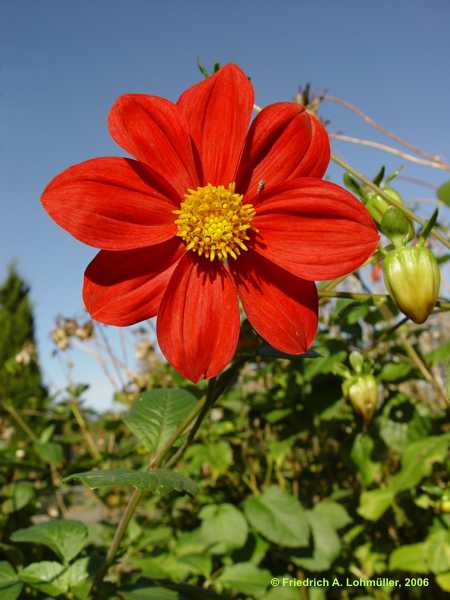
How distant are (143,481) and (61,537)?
0.43m

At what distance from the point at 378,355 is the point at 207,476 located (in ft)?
2.73

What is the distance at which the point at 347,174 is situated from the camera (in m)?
0.76

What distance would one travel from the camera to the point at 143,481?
1.69 ft

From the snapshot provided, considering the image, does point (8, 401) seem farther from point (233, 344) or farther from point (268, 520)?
point (233, 344)

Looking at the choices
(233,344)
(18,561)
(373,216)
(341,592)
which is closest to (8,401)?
(18,561)

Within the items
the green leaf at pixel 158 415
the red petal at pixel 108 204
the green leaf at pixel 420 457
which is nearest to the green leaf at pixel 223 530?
the green leaf at pixel 420 457

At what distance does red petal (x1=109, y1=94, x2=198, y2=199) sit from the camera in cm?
67

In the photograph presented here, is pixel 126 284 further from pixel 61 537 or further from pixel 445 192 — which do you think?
pixel 445 192

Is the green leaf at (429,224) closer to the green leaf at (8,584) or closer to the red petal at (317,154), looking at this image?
the red petal at (317,154)

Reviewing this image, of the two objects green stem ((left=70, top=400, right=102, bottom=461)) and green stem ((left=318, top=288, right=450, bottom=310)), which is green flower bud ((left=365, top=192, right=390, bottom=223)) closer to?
green stem ((left=318, top=288, right=450, bottom=310))

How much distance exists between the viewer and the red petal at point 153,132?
2.20ft

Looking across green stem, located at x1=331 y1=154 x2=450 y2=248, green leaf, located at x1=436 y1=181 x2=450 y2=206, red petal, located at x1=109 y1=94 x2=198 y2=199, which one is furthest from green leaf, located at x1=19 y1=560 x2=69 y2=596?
green leaf, located at x1=436 y1=181 x2=450 y2=206

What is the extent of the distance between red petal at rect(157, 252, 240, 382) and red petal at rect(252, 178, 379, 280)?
0.09m

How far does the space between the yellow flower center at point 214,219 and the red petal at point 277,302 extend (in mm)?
37
